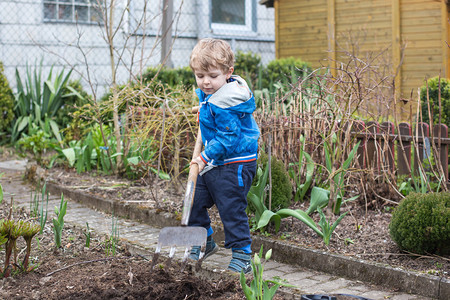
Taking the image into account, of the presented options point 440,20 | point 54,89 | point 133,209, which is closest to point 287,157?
point 133,209

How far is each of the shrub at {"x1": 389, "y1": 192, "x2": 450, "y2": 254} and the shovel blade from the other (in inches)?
52.3

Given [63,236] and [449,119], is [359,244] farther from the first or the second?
[449,119]

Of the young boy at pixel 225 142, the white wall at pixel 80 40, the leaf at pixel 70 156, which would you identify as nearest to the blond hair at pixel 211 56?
the young boy at pixel 225 142

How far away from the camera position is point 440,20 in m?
11.0

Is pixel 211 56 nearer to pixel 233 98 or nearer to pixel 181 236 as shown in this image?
pixel 233 98

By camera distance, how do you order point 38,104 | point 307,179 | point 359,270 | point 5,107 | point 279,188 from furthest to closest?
1. point 38,104
2. point 5,107
3. point 307,179
4. point 279,188
5. point 359,270

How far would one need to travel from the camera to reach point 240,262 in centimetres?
339

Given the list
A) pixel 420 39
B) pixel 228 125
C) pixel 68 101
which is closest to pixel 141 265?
pixel 228 125

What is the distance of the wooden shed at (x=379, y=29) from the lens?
11.1 m

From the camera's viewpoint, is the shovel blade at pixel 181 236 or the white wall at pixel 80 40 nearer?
the shovel blade at pixel 181 236

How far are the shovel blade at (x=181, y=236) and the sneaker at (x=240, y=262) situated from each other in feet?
1.64

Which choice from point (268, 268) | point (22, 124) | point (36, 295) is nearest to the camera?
point (36, 295)

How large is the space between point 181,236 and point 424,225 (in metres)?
1.50

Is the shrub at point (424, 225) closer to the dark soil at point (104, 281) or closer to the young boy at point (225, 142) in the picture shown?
the young boy at point (225, 142)
